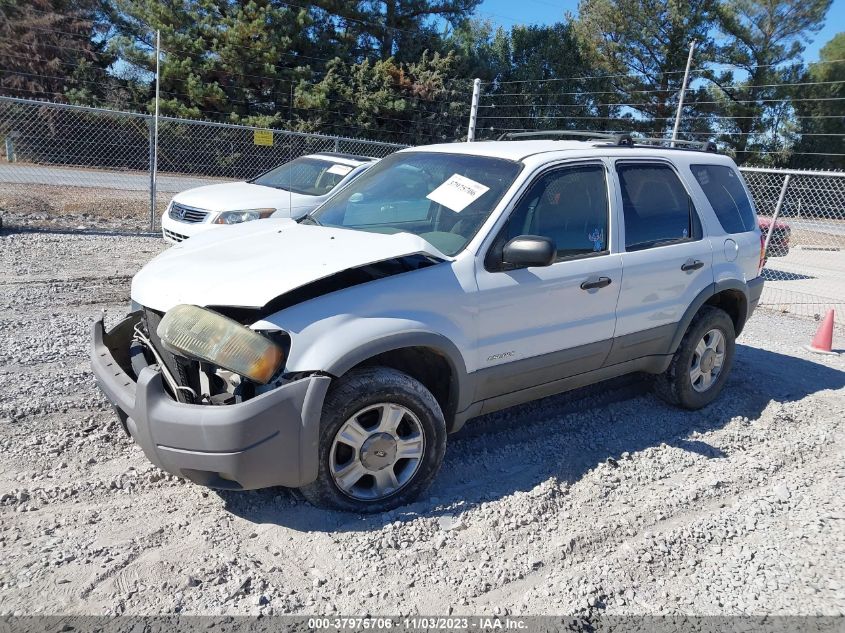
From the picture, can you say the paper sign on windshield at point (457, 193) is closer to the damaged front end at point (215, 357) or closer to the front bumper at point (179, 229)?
the damaged front end at point (215, 357)

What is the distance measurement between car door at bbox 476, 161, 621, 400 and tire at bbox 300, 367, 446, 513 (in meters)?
0.47

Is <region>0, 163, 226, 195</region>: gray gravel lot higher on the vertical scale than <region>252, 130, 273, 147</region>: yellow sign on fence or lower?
lower

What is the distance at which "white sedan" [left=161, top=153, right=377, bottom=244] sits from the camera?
27.7 ft

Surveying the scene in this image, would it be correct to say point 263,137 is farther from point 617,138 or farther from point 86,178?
point 617,138

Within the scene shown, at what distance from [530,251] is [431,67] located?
28.2m

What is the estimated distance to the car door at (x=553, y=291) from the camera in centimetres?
364

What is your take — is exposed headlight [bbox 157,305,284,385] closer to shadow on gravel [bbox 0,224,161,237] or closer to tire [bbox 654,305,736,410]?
tire [bbox 654,305,736,410]

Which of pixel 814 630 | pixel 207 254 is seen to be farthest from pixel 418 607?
pixel 207 254

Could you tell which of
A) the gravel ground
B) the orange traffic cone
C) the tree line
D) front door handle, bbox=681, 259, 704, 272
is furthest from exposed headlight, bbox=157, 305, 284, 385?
the tree line

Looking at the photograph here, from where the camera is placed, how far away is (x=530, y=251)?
345 cm

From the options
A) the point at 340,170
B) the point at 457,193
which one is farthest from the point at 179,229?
the point at 457,193

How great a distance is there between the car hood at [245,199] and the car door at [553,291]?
4978 mm

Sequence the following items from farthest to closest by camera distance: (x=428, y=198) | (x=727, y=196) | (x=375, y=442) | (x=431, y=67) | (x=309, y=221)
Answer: (x=431, y=67) → (x=727, y=196) → (x=309, y=221) → (x=428, y=198) → (x=375, y=442)

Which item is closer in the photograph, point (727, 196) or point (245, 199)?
point (727, 196)
